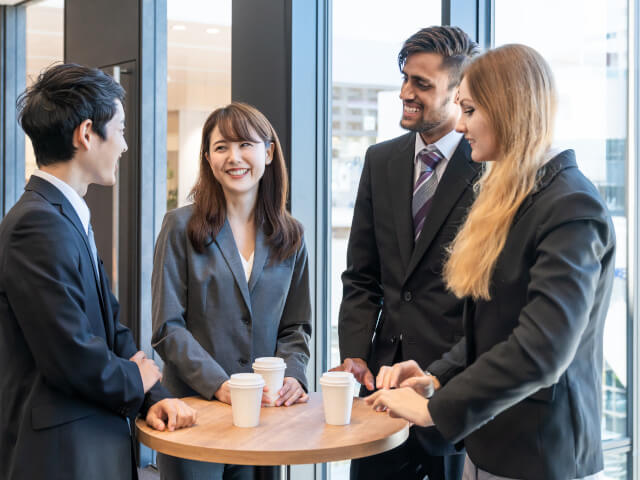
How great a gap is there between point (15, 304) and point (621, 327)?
2.28 metres

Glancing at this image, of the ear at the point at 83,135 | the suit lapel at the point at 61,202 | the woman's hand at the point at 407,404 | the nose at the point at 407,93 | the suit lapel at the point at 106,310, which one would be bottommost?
the woman's hand at the point at 407,404

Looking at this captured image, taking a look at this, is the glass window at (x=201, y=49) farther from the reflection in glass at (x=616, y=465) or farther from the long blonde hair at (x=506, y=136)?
the reflection in glass at (x=616, y=465)

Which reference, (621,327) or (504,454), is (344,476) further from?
(504,454)

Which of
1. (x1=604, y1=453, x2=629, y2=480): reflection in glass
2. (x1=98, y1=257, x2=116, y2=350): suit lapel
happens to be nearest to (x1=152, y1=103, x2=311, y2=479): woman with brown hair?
(x1=98, y1=257, x2=116, y2=350): suit lapel

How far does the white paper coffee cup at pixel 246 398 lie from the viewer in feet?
5.80

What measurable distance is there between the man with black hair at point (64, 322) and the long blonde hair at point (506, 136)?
0.79m

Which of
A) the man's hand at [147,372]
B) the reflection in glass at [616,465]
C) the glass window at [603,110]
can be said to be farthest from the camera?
the reflection in glass at [616,465]

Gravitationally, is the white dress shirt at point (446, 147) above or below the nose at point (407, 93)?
below

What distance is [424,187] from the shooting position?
222cm

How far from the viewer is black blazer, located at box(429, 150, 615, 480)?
4.48 ft

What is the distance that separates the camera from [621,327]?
2977 millimetres

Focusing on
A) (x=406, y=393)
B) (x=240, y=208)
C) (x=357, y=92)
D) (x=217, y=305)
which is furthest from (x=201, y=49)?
(x=406, y=393)

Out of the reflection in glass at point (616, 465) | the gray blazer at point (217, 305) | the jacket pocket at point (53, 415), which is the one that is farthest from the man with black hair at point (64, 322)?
the reflection in glass at point (616, 465)

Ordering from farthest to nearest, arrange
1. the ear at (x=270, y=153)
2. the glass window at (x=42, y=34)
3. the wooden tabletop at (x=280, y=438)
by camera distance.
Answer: the glass window at (x=42, y=34)
the ear at (x=270, y=153)
the wooden tabletop at (x=280, y=438)
